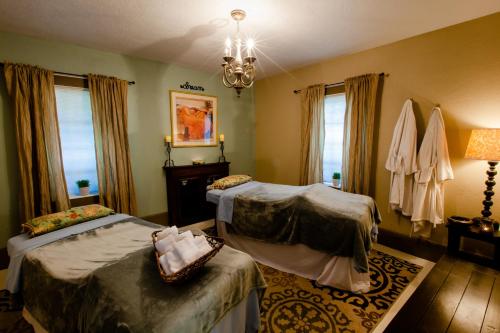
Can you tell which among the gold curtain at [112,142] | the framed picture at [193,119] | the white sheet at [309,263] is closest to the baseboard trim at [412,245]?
the white sheet at [309,263]

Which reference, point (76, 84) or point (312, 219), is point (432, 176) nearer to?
point (312, 219)

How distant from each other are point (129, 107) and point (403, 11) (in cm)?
346

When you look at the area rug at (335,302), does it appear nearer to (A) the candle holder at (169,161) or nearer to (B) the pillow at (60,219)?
(B) the pillow at (60,219)

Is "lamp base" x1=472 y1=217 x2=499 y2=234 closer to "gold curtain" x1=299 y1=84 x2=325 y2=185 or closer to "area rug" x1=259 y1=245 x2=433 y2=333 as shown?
"area rug" x1=259 y1=245 x2=433 y2=333

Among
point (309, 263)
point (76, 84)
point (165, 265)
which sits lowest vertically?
point (309, 263)

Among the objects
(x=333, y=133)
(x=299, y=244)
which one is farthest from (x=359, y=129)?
(x=299, y=244)

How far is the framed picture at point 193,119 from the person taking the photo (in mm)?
3611

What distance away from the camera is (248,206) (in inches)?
99.0

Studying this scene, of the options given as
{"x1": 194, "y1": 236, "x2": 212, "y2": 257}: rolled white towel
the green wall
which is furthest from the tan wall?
{"x1": 194, "y1": 236, "x2": 212, "y2": 257}: rolled white towel

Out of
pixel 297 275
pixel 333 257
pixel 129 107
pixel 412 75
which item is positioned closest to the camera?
pixel 333 257

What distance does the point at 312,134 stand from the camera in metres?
3.67

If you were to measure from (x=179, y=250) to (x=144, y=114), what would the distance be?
2.69m

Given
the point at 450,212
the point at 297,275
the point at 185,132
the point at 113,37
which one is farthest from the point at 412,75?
the point at 113,37

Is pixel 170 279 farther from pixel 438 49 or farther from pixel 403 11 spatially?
pixel 438 49
